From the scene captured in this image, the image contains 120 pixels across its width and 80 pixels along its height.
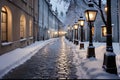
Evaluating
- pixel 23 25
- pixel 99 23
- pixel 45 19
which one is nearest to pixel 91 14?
pixel 23 25

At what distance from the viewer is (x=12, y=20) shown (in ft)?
68.8

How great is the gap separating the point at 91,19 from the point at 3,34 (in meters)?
6.73

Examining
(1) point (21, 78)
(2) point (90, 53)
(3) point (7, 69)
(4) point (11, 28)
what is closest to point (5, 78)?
(1) point (21, 78)

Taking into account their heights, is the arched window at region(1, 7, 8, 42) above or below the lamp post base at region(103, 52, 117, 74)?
above

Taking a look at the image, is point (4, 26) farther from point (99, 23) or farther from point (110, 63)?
point (99, 23)

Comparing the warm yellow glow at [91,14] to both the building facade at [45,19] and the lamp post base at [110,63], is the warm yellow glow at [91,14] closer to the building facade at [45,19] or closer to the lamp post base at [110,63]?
the lamp post base at [110,63]

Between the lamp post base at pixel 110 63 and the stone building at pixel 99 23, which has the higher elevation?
the stone building at pixel 99 23

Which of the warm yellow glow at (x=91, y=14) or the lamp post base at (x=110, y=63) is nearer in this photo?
the lamp post base at (x=110, y=63)

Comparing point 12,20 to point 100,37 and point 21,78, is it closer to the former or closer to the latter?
point 21,78

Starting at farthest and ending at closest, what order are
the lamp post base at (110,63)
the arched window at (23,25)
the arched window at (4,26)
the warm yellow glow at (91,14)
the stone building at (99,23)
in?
the stone building at (99,23) < the arched window at (23,25) < the arched window at (4,26) < the warm yellow glow at (91,14) < the lamp post base at (110,63)

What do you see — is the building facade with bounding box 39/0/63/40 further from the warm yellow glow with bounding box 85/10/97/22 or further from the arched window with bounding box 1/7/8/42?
the warm yellow glow with bounding box 85/10/97/22

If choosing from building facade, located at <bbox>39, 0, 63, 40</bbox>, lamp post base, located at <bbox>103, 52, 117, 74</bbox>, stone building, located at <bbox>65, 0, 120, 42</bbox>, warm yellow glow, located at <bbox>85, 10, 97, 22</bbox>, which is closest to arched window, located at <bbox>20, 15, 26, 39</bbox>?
stone building, located at <bbox>65, 0, 120, 42</bbox>

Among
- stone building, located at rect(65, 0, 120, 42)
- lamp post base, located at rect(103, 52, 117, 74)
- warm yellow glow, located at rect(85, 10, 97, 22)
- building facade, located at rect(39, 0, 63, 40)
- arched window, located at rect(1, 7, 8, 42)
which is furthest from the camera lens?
building facade, located at rect(39, 0, 63, 40)

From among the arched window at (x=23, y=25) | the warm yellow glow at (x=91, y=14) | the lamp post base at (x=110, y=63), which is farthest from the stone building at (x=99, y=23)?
the lamp post base at (x=110, y=63)
